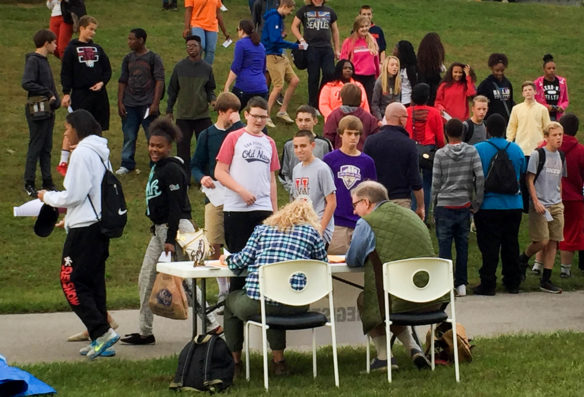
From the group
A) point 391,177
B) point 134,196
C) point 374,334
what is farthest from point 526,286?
point 134,196

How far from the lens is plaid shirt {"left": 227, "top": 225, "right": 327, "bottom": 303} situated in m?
8.74

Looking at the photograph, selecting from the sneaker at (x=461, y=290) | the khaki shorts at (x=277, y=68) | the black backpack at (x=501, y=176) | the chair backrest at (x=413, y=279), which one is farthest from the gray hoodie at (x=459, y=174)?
the khaki shorts at (x=277, y=68)

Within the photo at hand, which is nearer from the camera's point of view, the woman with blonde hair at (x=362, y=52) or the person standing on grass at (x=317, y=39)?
the woman with blonde hair at (x=362, y=52)

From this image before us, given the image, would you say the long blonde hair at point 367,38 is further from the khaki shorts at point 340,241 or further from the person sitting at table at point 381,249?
the person sitting at table at point 381,249

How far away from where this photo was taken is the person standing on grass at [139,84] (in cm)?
1589

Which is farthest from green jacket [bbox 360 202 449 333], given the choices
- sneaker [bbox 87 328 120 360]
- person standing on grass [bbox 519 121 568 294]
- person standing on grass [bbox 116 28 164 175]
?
person standing on grass [bbox 116 28 164 175]

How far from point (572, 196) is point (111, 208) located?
6.03m

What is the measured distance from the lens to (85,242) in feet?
31.6

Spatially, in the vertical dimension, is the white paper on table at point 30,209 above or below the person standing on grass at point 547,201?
above

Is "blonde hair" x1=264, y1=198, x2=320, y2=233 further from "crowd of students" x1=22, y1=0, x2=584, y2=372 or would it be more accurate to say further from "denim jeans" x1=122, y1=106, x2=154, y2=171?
"denim jeans" x1=122, y1=106, x2=154, y2=171

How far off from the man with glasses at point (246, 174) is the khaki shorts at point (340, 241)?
2.97 feet

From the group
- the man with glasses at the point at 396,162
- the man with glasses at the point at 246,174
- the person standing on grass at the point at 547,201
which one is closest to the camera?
the man with glasses at the point at 246,174

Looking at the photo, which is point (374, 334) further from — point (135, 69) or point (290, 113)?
point (290, 113)

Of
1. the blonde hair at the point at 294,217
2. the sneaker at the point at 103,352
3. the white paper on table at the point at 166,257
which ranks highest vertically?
the blonde hair at the point at 294,217
